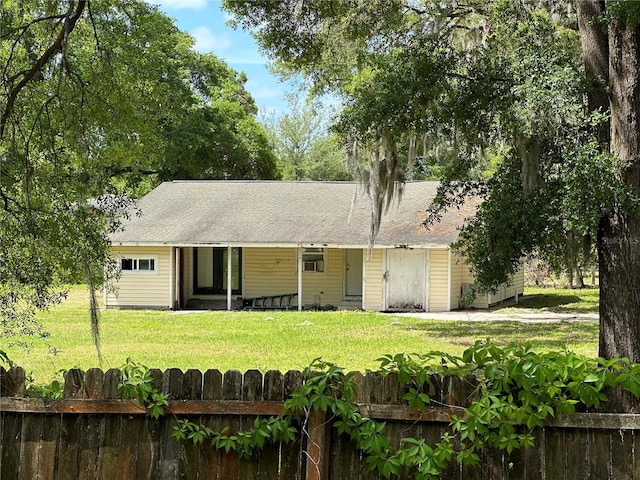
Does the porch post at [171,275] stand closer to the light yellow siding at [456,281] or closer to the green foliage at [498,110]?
the light yellow siding at [456,281]

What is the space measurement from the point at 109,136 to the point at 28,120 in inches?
39.9

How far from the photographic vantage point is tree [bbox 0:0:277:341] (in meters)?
8.11

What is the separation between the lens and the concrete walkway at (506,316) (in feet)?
66.5

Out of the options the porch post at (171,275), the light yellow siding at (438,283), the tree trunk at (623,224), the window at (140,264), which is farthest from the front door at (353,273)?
the tree trunk at (623,224)

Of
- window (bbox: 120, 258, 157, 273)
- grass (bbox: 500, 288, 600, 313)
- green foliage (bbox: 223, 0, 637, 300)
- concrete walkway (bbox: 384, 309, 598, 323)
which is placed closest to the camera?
green foliage (bbox: 223, 0, 637, 300)

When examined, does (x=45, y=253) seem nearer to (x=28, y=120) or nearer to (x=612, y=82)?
(x=28, y=120)

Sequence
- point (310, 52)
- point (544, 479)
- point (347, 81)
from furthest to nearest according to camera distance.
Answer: point (347, 81) < point (310, 52) < point (544, 479)

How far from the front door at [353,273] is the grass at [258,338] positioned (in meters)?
2.93

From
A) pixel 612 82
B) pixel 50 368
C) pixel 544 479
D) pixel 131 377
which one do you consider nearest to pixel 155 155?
pixel 50 368

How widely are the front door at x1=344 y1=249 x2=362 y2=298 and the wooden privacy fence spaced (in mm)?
20584

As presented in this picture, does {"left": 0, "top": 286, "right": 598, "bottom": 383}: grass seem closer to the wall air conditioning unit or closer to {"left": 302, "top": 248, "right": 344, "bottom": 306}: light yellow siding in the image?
{"left": 302, "top": 248, "right": 344, "bottom": 306}: light yellow siding

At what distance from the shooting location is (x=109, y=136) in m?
9.79

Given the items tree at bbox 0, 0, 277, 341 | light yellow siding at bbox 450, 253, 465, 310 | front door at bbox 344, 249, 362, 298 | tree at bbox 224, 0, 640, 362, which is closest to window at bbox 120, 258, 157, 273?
front door at bbox 344, 249, 362, 298

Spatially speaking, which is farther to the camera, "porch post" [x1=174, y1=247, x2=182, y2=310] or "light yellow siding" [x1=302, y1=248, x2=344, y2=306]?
"light yellow siding" [x1=302, y1=248, x2=344, y2=306]
